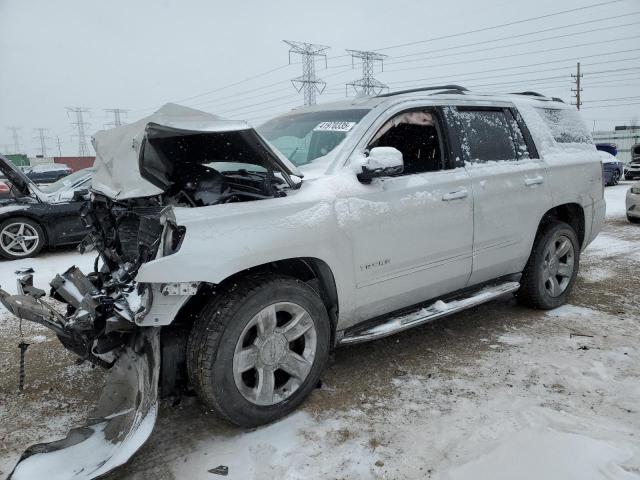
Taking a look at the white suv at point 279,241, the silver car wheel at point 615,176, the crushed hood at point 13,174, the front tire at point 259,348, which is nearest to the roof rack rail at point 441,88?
the white suv at point 279,241

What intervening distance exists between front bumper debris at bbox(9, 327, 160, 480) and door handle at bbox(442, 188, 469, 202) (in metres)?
2.11

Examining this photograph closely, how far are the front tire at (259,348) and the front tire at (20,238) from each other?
626cm

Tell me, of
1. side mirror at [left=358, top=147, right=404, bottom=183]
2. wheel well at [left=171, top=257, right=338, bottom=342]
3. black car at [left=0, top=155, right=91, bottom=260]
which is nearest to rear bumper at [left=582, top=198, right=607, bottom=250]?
side mirror at [left=358, top=147, right=404, bottom=183]

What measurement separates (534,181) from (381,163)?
186 centimetres

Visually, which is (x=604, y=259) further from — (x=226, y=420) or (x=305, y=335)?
(x=226, y=420)

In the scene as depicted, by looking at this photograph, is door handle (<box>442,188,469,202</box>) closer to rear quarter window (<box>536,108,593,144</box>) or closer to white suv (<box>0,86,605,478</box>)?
white suv (<box>0,86,605,478</box>)

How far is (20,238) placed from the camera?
7.44m

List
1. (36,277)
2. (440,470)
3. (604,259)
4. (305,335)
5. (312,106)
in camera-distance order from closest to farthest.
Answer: (440,470), (305,335), (312,106), (36,277), (604,259)

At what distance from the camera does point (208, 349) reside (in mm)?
2477

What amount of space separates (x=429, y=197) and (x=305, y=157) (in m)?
0.90

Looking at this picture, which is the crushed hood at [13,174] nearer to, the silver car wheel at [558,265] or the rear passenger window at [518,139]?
the rear passenger window at [518,139]

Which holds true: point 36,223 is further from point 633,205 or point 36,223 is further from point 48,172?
point 48,172

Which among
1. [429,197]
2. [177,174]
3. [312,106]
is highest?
[312,106]

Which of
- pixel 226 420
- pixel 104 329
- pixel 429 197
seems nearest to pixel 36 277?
pixel 104 329
